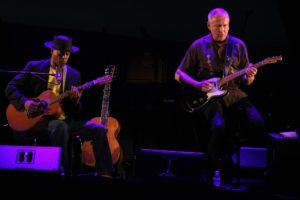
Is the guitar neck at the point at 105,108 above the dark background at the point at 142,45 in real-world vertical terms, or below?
below

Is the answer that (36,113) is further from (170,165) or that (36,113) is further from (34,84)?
(170,165)

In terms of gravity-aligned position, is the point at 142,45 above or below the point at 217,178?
above

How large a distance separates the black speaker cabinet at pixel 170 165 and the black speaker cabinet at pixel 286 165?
0.80m

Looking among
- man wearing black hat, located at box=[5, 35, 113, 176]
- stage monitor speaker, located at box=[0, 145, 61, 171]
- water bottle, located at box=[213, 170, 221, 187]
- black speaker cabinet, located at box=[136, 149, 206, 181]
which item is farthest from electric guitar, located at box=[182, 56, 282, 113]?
stage monitor speaker, located at box=[0, 145, 61, 171]

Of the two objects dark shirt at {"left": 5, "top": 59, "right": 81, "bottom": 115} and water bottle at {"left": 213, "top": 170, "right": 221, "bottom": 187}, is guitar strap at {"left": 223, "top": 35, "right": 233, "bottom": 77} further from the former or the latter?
dark shirt at {"left": 5, "top": 59, "right": 81, "bottom": 115}

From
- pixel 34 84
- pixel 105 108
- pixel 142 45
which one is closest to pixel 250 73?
pixel 105 108

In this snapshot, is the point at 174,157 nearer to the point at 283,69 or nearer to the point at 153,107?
the point at 153,107

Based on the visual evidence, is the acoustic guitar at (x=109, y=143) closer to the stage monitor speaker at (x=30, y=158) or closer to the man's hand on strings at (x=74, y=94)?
the man's hand on strings at (x=74, y=94)

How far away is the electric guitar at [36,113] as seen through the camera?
16.3 ft

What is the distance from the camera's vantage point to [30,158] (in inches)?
177

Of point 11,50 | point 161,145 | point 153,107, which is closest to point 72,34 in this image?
point 11,50

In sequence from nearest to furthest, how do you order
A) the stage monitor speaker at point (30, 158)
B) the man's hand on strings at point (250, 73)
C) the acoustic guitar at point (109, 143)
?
the stage monitor speaker at point (30, 158) < the man's hand on strings at point (250, 73) < the acoustic guitar at point (109, 143)

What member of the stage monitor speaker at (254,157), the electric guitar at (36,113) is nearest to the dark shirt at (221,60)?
the stage monitor speaker at (254,157)

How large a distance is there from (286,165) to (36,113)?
9.34ft
